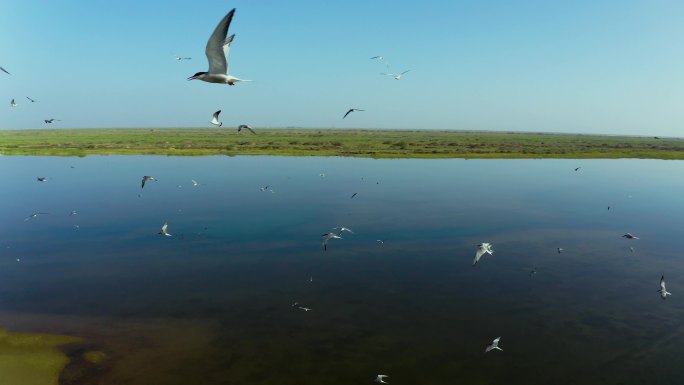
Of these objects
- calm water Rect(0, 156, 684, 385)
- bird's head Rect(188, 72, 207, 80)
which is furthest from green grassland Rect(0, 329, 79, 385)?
bird's head Rect(188, 72, 207, 80)

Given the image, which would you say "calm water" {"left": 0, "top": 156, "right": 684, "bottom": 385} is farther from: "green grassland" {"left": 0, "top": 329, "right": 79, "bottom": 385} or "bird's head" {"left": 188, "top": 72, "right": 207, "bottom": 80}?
"bird's head" {"left": 188, "top": 72, "right": 207, "bottom": 80}

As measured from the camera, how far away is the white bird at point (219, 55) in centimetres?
970

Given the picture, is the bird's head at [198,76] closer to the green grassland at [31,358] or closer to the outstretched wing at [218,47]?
the outstretched wing at [218,47]

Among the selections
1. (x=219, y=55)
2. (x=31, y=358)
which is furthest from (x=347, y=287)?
(x=219, y=55)

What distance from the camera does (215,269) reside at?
21.8 metres

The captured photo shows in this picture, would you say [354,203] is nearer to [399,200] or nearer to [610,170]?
[399,200]

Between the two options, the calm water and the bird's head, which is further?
the calm water

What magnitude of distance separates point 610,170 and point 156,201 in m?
65.1

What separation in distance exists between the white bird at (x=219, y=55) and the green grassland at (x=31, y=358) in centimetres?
951

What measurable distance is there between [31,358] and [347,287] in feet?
37.1

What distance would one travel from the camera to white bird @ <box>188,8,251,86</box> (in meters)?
9.70

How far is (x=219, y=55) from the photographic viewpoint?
10.2m

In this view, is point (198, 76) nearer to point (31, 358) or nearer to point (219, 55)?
point (219, 55)

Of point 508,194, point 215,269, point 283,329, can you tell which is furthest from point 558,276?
point 508,194
